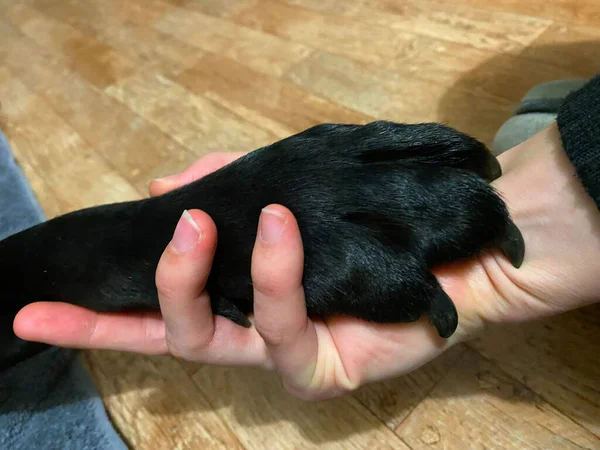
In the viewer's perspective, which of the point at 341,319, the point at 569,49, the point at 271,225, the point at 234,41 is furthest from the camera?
the point at 234,41

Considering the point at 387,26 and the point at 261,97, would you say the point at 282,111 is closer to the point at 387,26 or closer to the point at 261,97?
the point at 261,97

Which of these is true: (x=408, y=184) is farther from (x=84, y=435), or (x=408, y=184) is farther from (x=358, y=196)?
(x=84, y=435)

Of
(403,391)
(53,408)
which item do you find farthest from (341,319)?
(53,408)

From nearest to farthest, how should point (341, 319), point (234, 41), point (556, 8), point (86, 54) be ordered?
point (341, 319) < point (556, 8) < point (234, 41) < point (86, 54)

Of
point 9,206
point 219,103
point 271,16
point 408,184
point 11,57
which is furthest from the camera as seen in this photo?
point 11,57

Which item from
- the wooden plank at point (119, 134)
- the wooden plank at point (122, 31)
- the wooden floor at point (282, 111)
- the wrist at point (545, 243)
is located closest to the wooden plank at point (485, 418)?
the wooden floor at point (282, 111)

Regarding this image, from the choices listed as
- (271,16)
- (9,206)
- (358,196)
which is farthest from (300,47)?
(358,196)

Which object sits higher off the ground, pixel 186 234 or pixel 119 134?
pixel 186 234
